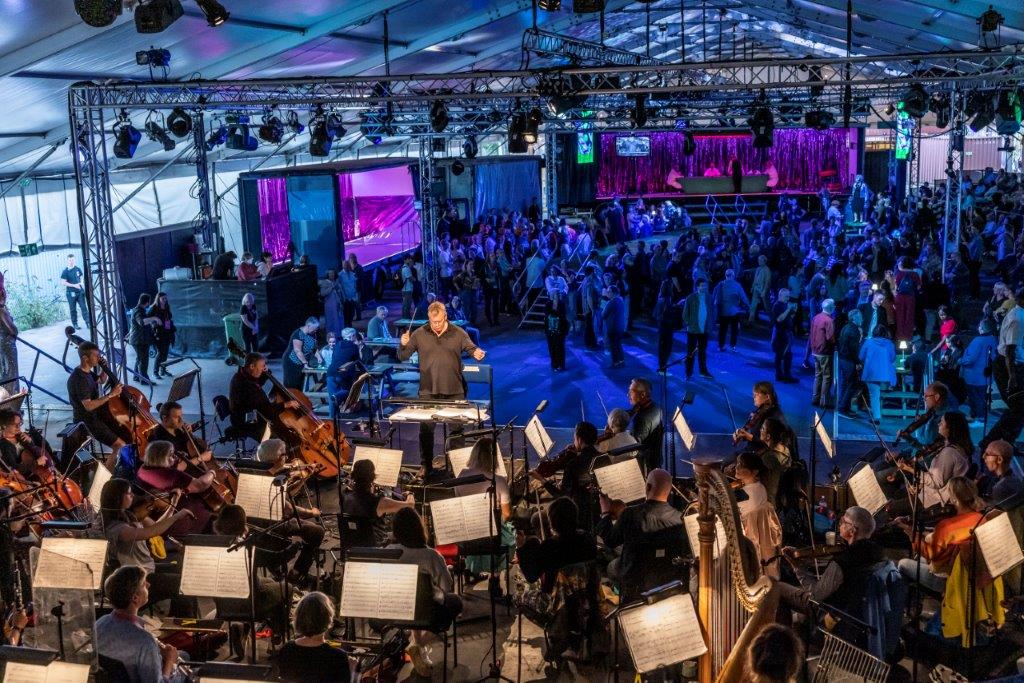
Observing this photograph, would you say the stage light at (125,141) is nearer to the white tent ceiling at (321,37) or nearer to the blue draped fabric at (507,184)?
the white tent ceiling at (321,37)

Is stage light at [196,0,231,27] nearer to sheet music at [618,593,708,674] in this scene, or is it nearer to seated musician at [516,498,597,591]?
seated musician at [516,498,597,591]

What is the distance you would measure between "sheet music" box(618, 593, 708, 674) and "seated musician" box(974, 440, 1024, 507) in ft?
8.54

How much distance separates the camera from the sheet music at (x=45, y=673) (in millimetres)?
3703

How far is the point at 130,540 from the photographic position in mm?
5461

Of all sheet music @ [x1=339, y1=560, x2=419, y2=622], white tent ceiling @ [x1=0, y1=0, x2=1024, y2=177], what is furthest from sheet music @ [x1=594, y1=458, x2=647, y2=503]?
white tent ceiling @ [x1=0, y1=0, x2=1024, y2=177]

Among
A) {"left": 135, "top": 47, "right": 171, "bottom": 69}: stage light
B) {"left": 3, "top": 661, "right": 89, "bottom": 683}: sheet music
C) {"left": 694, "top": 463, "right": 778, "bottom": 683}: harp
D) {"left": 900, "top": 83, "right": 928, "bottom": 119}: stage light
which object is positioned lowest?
{"left": 3, "top": 661, "right": 89, "bottom": 683}: sheet music

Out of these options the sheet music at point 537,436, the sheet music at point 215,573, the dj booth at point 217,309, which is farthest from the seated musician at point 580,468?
the dj booth at point 217,309

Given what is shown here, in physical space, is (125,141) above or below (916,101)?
below

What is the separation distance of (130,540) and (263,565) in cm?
82

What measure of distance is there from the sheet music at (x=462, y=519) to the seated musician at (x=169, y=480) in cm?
171

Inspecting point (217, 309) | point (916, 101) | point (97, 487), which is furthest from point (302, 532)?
point (916, 101)

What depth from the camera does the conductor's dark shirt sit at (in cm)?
809

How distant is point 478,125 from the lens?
20328mm

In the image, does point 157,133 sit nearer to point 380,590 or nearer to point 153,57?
point 153,57
